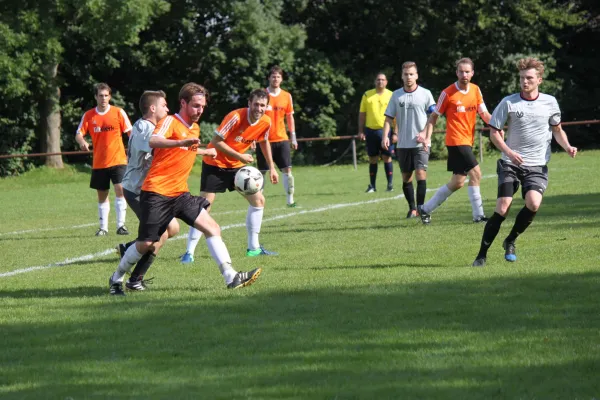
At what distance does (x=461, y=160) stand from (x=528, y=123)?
3935 millimetres

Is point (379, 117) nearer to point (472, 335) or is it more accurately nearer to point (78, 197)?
point (78, 197)

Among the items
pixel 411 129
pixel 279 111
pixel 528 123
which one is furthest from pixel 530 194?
pixel 279 111

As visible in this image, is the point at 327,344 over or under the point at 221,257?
under

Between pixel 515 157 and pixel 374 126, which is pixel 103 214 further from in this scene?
pixel 374 126

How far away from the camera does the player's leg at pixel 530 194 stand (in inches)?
384

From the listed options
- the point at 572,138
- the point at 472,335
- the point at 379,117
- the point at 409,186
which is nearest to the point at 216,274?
the point at 472,335

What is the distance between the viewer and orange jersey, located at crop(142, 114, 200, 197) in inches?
338

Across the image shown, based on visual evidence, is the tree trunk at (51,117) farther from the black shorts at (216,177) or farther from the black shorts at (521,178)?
the black shorts at (521,178)

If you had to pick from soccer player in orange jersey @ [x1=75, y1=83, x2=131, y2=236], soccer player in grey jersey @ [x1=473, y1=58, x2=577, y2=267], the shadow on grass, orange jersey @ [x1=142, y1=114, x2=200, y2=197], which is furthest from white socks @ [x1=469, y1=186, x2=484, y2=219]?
orange jersey @ [x1=142, y1=114, x2=200, y2=197]

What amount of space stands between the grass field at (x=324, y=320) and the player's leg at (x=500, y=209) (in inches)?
8.1

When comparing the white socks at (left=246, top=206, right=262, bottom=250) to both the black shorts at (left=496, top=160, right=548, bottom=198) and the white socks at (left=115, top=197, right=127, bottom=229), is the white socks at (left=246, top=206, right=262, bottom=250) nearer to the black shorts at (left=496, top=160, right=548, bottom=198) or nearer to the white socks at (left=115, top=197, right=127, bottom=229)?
the black shorts at (left=496, top=160, right=548, bottom=198)

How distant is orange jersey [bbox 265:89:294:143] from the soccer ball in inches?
264

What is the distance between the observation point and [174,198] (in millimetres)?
8664

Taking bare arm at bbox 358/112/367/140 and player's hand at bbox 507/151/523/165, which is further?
bare arm at bbox 358/112/367/140
